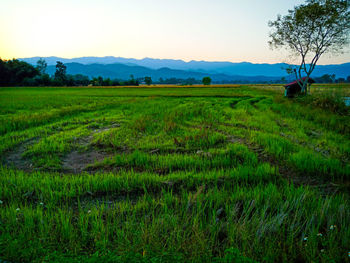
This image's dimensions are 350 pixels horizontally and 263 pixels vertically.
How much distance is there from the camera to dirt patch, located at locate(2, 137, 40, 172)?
221 inches

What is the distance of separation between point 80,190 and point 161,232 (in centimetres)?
218

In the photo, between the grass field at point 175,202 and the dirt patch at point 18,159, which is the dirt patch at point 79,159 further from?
the dirt patch at point 18,159

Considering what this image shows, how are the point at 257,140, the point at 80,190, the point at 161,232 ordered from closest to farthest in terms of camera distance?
the point at 161,232
the point at 80,190
the point at 257,140

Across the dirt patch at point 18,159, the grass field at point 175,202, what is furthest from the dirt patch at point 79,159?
the dirt patch at point 18,159

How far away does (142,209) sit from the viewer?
10.7 ft

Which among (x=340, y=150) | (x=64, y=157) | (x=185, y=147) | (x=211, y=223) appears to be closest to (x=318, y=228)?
(x=211, y=223)

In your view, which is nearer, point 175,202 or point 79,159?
point 175,202

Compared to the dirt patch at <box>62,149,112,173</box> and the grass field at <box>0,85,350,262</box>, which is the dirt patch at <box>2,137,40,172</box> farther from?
the dirt patch at <box>62,149,112,173</box>

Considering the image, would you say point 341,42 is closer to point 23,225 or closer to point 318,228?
point 318,228

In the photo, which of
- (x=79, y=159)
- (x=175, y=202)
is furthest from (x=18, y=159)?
(x=175, y=202)

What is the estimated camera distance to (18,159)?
6.22m

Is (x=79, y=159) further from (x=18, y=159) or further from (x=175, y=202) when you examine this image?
(x=175, y=202)

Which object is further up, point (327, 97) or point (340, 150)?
point (327, 97)

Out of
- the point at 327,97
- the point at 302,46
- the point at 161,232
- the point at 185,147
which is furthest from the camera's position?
the point at 302,46
